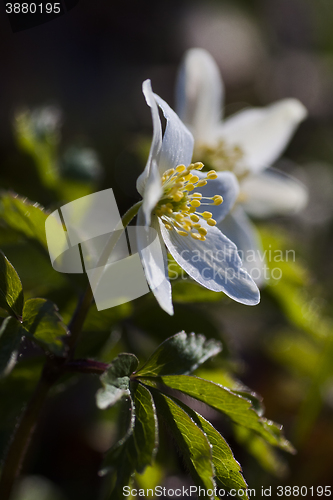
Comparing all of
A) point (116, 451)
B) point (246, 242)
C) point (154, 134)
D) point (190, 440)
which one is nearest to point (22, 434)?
point (116, 451)

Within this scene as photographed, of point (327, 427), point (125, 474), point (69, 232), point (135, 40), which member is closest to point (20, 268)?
point (69, 232)

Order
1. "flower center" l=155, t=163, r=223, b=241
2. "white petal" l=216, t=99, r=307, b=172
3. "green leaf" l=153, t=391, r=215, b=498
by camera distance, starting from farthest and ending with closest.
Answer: "white petal" l=216, t=99, r=307, b=172 → "flower center" l=155, t=163, r=223, b=241 → "green leaf" l=153, t=391, r=215, b=498

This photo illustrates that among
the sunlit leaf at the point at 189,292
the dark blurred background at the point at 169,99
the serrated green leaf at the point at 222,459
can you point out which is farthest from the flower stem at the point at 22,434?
the dark blurred background at the point at 169,99

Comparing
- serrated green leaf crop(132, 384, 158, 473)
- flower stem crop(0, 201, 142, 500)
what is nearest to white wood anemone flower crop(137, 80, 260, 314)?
flower stem crop(0, 201, 142, 500)

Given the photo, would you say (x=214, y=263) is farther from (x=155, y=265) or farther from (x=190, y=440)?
(x=190, y=440)

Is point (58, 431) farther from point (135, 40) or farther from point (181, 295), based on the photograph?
point (135, 40)

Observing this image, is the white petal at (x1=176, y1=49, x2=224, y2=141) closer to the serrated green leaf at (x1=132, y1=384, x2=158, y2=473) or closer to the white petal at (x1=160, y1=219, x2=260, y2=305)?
the white petal at (x1=160, y1=219, x2=260, y2=305)
